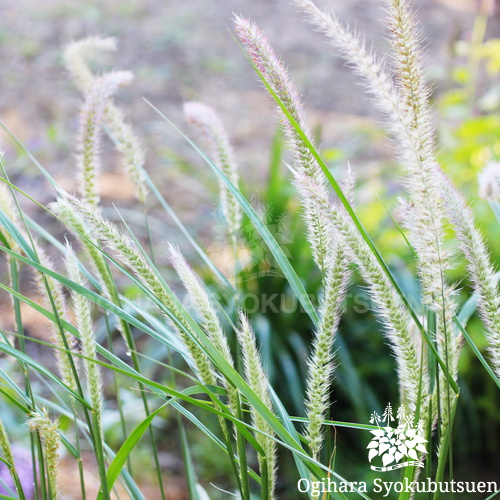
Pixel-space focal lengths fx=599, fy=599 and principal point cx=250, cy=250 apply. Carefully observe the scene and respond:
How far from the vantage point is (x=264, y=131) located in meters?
4.12

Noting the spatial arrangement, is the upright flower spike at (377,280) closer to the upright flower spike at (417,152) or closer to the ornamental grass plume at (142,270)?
the upright flower spike at (417,152)

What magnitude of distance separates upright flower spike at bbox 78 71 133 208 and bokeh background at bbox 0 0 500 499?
1.55 ft

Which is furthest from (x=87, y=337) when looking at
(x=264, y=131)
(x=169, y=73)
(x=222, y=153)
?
(x=169, y=73)

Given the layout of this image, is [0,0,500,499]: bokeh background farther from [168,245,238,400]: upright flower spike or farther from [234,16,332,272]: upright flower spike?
[168,245,238,400]: upright flower spike

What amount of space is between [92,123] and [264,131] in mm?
3285

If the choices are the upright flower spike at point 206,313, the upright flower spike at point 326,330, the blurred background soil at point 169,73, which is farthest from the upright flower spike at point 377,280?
the blurred background soil at point 169,73

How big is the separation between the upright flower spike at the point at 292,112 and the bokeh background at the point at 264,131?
0.80ft

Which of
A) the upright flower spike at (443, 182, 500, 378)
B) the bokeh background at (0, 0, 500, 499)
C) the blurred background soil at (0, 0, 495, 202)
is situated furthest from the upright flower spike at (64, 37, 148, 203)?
the blurred background soil at (0, 0, 495, 202)

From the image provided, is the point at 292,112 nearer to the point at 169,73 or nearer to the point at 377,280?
the point at 377,280

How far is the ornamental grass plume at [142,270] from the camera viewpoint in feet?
2.10

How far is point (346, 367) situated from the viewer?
2.04 metres

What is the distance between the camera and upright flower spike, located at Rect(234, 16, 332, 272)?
659 mm

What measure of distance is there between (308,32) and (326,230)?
5.04m

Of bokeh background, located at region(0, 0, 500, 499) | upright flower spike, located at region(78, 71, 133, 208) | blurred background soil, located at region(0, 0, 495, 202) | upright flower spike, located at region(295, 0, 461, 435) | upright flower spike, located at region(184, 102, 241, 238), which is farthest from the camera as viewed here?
blurred background soil, located at region(0, 0, 495, 202)
